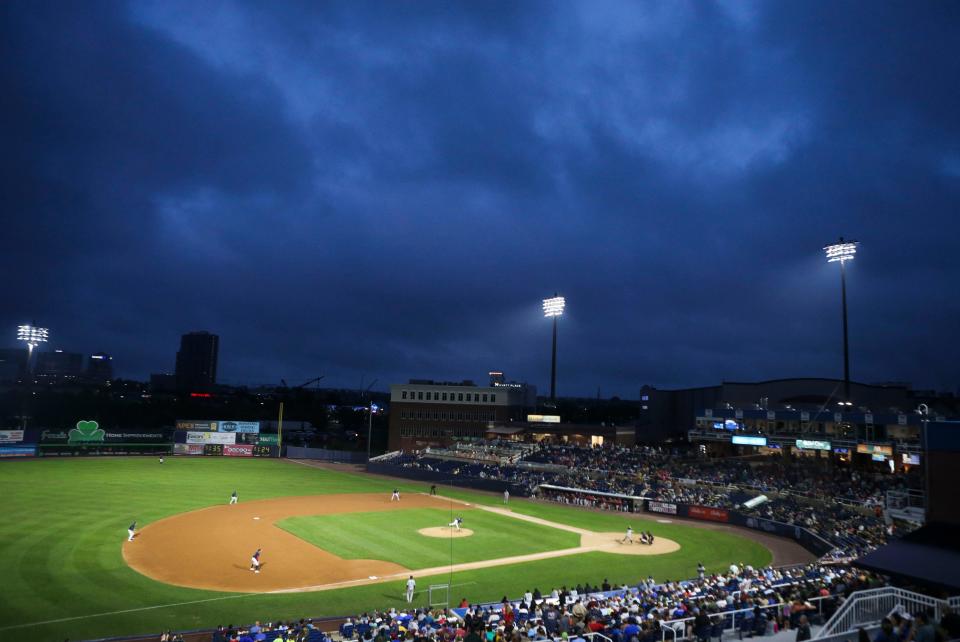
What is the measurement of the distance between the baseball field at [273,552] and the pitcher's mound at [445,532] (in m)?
0.25

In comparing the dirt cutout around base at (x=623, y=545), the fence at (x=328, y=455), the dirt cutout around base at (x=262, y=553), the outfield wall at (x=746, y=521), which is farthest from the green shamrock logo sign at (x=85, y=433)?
the outfield wall at (x=746, y=521)

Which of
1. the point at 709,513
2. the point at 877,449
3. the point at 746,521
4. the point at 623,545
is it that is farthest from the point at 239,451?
the point at 877,449

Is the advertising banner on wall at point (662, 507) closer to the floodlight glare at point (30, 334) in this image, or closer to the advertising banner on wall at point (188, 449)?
the advertising banner on wall at point (188, 449)

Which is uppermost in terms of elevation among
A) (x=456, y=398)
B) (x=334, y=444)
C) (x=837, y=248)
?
(x=837, y=248)

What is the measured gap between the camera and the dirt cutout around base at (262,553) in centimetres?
2606

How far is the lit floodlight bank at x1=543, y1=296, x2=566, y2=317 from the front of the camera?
84562 mm

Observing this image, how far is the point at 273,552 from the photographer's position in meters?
30.8

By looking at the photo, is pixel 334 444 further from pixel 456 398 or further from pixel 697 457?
pixel 697 457

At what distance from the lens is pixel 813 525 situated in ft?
119

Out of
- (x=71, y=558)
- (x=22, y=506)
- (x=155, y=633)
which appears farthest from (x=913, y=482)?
(x=22, y=506)

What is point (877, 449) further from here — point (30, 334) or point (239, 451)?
point (30, 334)

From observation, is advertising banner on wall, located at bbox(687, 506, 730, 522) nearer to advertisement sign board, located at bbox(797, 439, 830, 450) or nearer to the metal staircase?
advertisement sign board, located at bbox(797, 439, 830, 450)

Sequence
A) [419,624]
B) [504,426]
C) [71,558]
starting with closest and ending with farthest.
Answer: [419,624]
[71,558]
[504,426]

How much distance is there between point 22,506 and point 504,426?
56.6 metres
